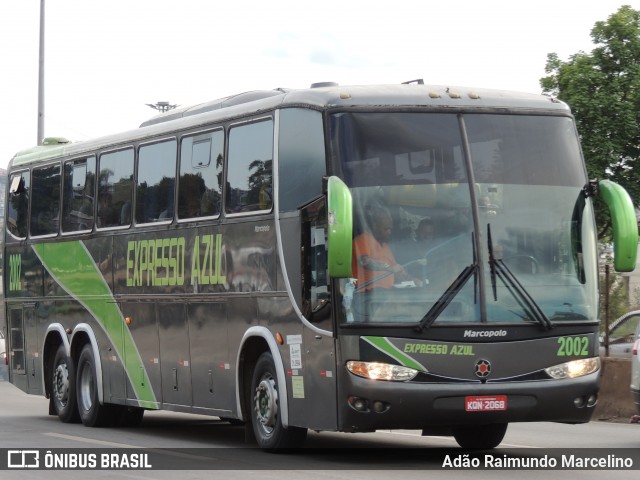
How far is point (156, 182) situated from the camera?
16828 millimetres

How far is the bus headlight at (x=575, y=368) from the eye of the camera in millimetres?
12703

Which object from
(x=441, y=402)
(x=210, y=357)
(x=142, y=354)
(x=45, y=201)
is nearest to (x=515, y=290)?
(x=441, y=402)

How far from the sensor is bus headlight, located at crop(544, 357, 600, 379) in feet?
41.7

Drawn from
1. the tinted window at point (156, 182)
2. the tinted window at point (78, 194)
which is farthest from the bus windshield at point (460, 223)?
the tinted window at point (78, 194)

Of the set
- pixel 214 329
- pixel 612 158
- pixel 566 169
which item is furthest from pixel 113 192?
pixel 612 158

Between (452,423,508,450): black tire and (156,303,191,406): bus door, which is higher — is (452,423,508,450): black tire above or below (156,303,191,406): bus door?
below

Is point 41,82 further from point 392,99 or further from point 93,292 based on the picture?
point 392,99

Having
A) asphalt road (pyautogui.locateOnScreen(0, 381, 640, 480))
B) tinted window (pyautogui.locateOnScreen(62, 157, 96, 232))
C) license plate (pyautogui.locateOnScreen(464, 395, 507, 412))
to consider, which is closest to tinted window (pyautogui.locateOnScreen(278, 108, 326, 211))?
license plate (pyautogui.locateOnScreen(464, 395, 507, 412))

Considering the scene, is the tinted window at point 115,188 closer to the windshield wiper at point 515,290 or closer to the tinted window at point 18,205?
the tinted window at point 18,205

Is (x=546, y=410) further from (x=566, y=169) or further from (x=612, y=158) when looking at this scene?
(x=612, y=158)

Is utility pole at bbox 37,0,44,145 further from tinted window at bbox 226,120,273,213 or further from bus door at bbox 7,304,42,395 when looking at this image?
tinted window at bbox 226,120,273,213

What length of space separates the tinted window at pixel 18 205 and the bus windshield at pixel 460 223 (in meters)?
9.83

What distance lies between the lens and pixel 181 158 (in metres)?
16.2

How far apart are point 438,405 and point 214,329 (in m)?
3.63
